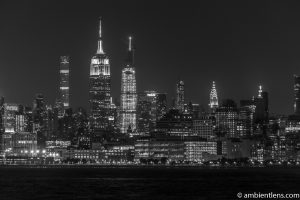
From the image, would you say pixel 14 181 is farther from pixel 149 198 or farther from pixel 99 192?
pixel 149 198

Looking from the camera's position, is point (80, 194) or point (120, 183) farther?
point (120, 183)

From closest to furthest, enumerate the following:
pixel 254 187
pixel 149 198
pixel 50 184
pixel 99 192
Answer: pixel 149 198
pixel 99 192
pixel 254 187
pixel 50 184

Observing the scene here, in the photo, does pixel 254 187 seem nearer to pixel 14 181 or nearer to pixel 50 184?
pixel 50 184

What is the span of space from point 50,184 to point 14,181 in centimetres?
1197

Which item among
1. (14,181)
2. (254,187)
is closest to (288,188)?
(254,187)

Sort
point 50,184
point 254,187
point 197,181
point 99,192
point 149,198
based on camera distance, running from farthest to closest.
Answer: point 197,181 < point 50,184 < point 254,187 < point 99,192 < point 149,198

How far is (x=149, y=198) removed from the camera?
4877 inches

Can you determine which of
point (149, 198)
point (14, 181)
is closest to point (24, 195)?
point (149, 198)

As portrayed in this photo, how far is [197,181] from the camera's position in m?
168

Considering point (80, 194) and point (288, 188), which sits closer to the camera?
point (80, 194)

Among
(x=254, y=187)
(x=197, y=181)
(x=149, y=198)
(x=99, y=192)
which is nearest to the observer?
(x=149, y=198)

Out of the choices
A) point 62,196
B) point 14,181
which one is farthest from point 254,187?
point 14,181

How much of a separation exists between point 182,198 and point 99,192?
1563cm

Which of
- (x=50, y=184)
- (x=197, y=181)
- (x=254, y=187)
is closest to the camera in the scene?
(x=254, y=187)
